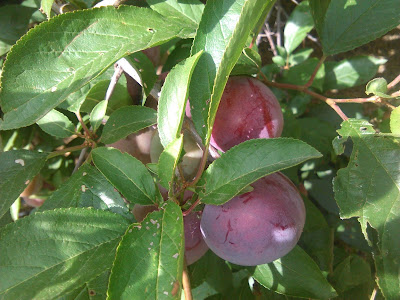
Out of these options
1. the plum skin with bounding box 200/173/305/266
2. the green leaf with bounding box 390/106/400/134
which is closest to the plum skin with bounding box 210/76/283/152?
the plum skin with bounding box 200/173/305/266

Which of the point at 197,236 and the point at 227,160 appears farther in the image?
the point at 197,236

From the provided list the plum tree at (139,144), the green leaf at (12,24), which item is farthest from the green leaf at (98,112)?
the green leaf at (12,24)

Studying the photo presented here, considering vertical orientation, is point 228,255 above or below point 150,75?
below

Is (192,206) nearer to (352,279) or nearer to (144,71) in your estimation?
(144,71)

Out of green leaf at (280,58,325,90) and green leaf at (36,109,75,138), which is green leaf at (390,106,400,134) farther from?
green leaf at (36,109,75,138)

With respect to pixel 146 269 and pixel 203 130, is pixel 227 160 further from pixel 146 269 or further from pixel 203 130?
pixel 146 269

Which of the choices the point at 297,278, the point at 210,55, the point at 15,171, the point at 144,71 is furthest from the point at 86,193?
the point at 297,278

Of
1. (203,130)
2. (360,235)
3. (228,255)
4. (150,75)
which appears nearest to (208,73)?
(203,130)

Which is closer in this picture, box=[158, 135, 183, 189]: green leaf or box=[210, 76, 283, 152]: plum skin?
box=[158, 135, 183, 189]: green leaf
